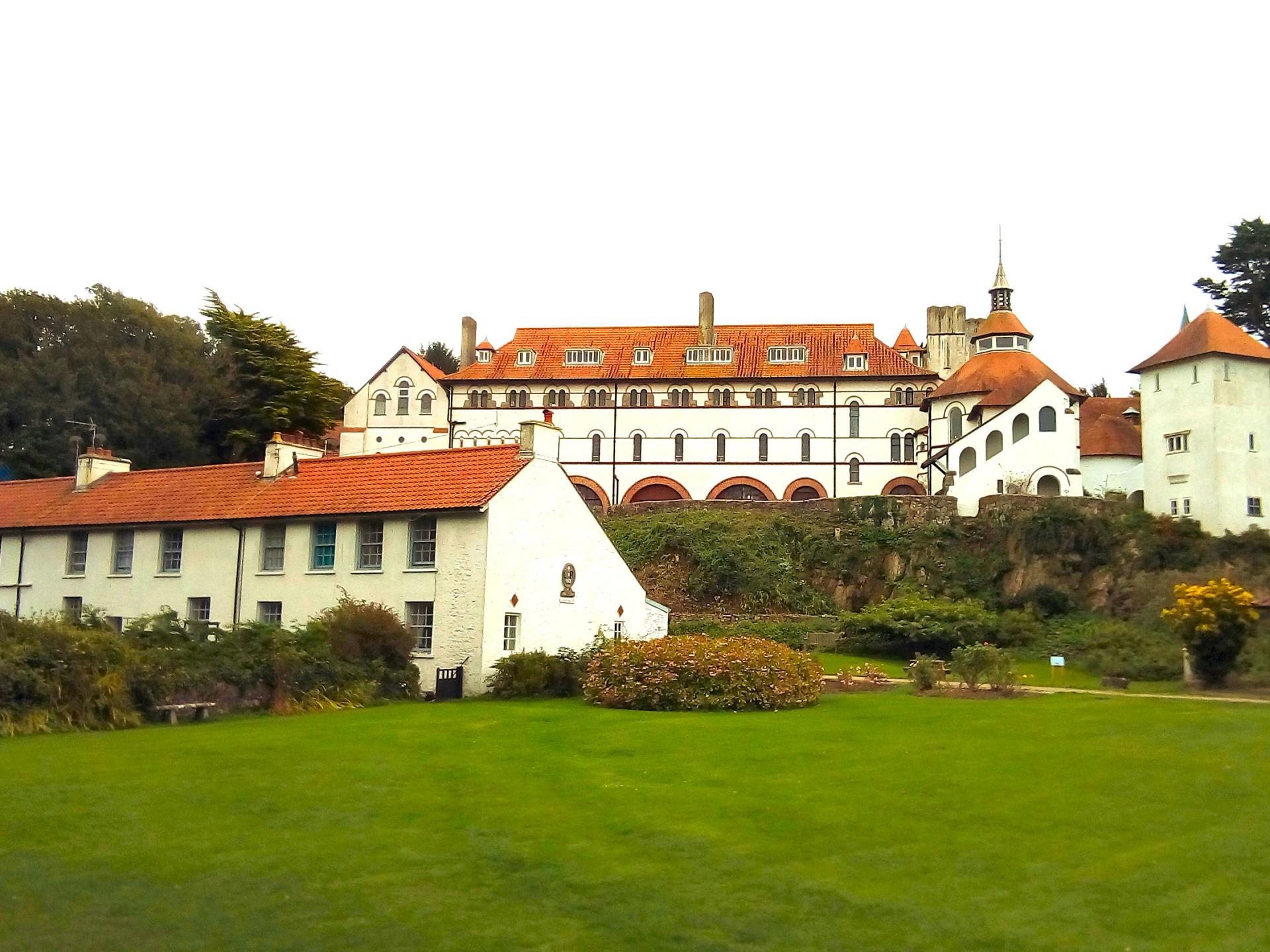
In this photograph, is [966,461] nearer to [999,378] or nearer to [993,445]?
[993,445]

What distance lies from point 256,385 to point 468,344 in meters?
18.6

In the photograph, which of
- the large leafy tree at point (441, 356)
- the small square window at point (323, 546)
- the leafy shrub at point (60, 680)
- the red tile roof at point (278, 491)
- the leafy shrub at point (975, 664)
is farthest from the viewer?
the large leafy tree at point (441, 356)

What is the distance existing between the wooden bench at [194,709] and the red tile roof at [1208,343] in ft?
125

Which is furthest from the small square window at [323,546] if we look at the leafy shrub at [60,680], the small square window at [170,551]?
the leafy shrub at [60,680]

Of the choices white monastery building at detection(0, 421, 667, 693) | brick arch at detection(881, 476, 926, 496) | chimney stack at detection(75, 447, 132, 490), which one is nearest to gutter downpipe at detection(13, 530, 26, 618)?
white monastery building at detection(0, 421, 667, 693)

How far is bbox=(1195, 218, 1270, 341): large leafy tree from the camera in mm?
56062

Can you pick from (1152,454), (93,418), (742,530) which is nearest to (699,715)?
(742,530)

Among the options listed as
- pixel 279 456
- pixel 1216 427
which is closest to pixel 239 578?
pixel 279 456

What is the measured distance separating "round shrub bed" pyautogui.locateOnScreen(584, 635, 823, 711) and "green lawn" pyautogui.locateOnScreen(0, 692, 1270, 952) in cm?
637

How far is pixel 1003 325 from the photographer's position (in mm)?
63438

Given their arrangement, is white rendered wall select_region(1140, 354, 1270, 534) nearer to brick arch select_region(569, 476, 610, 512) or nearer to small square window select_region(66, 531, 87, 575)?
brick arch select_region(569, 476, 610, 512)

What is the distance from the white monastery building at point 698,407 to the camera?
225ft

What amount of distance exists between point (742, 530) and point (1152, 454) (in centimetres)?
1657

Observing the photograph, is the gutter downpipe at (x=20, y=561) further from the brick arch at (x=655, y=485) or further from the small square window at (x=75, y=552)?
the brick arch at (x=655, y=485)
